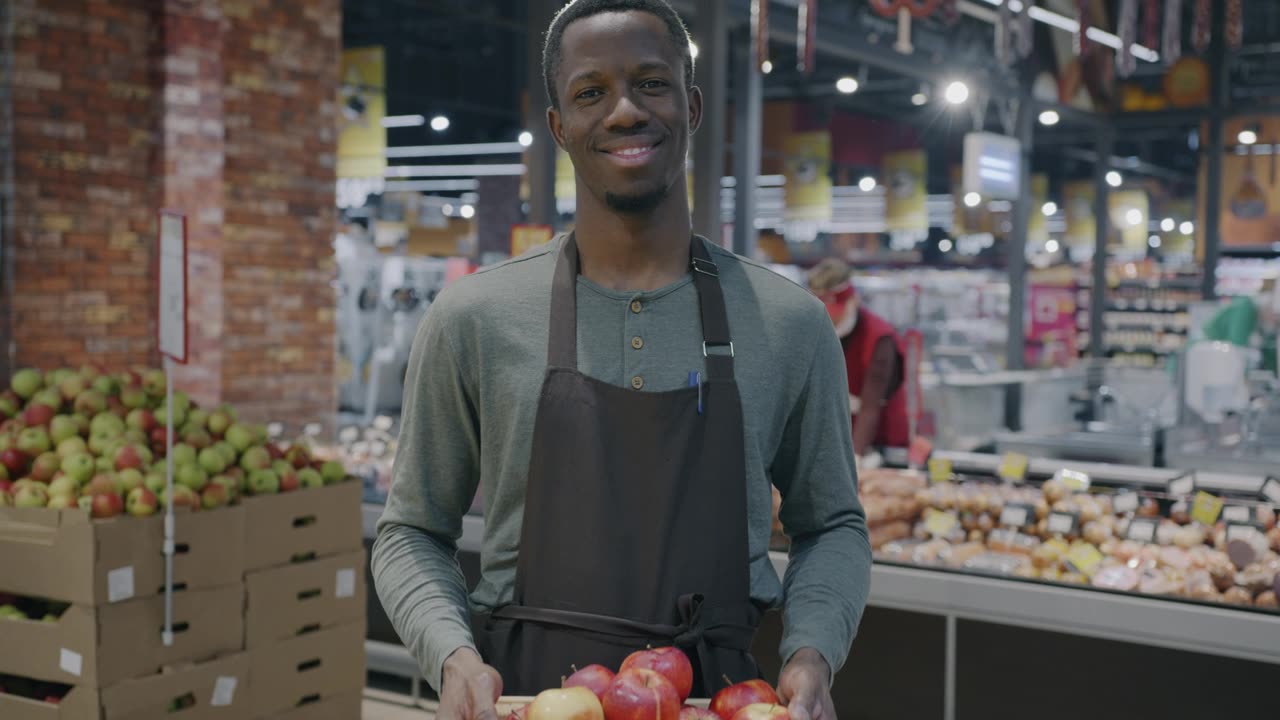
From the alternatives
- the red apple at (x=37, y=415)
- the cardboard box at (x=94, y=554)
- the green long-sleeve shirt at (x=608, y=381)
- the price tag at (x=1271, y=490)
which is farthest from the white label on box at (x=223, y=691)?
the price tag at (x=1271, y=490)

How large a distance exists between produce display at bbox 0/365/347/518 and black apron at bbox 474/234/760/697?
8.35 ft

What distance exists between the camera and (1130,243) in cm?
2189

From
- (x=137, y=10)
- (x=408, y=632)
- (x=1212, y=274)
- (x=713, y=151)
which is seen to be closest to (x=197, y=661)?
(x=408, y=632)

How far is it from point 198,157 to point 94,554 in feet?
12.6

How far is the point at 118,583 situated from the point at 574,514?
8.33ft

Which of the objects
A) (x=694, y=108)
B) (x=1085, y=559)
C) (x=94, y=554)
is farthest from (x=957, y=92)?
(x=694, y=108)

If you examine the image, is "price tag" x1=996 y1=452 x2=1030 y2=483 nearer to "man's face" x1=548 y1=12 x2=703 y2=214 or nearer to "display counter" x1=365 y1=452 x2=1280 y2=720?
"display counter" x1=365 y1=452 x2=1280 y2=720

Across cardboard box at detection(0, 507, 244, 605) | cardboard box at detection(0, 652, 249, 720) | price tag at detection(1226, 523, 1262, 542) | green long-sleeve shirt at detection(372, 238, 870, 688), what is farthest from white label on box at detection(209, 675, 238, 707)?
price tag at detection(1226, 523, 1262, 542)

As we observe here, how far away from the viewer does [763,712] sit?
4.42 feet

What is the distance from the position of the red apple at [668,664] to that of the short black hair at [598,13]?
2.22 ft

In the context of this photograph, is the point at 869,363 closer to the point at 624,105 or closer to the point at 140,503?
the point at 140,503

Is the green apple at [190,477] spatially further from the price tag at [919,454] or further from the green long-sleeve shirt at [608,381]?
the price tag at [919,454]

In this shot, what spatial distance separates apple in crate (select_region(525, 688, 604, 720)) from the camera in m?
1.34

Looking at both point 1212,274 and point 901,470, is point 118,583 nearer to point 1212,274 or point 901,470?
point 901,470
